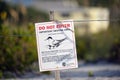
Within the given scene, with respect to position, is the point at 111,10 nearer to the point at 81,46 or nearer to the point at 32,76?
the point at 81,46

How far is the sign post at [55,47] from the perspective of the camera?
876 cm

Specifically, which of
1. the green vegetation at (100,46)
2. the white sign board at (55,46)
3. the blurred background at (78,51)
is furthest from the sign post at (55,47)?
the green vegetation at (100,46)

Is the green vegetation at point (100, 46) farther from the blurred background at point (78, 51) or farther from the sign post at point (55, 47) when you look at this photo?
the sign post at point (55, 47)

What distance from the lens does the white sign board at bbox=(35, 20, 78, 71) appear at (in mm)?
8758

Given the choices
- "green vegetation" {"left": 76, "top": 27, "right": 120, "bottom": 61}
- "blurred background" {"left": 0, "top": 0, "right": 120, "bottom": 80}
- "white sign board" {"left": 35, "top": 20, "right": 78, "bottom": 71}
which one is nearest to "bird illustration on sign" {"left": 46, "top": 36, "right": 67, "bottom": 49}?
"white sign board" {"left": 35, "top": 20, "right": 78, "bottom": 71}

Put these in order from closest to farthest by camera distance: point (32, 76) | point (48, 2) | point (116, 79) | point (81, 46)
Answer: point (116, 79), point (32, 76), point (81, 46), point (48, 2)

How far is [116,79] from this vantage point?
1068 cm

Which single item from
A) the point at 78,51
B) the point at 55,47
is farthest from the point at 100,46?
the point at 55,47

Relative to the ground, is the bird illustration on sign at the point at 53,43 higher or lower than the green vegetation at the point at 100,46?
higher

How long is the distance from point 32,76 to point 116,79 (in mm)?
2542

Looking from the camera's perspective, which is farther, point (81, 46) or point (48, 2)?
point (48, 2)

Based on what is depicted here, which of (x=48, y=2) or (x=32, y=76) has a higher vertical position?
(x=48, y=2)

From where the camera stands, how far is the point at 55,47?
8766 mm

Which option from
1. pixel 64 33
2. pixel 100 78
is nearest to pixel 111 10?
pixel 100 78
